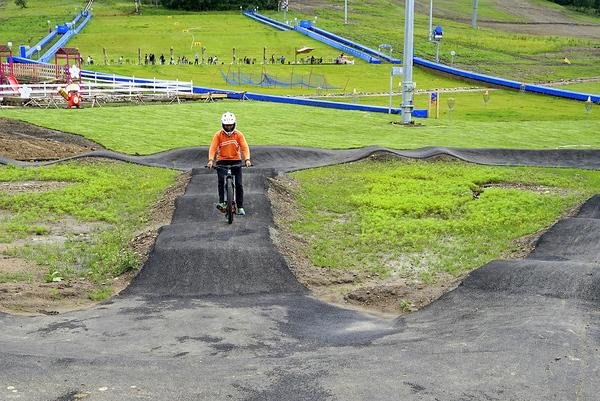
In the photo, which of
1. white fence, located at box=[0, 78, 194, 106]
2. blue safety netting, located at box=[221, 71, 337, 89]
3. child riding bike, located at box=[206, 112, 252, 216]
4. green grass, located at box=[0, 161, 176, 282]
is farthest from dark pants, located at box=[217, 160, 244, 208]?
blue safety netting, located at box=[221, 71, 337, 89]

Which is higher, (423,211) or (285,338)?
(285,338)

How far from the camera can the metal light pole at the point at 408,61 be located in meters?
36.2

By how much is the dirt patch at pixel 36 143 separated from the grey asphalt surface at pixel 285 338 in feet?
41.6

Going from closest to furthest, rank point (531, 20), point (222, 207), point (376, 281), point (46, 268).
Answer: point (376, 281)
point (46, 268)
point (222, 207)
point (531, 20)

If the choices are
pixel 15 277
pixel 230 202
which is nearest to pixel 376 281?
pixel 230 202

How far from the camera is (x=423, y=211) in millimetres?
18766

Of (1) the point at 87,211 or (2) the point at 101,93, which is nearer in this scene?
(1) the point at 87,211

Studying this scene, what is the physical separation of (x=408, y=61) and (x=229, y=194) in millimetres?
23217

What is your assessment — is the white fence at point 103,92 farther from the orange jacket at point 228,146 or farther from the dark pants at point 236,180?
the dark pants at point 236,180

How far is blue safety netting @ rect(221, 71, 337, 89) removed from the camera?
6016cm

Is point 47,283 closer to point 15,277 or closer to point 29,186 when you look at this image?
point 15,277

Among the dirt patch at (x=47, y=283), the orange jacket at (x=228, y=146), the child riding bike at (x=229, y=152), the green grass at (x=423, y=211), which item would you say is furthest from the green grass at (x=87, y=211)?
the green grass at (x=423, y=211)

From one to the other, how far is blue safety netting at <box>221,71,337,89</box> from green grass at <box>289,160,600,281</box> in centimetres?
3516

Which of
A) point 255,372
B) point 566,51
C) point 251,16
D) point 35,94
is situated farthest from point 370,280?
point 251,16
